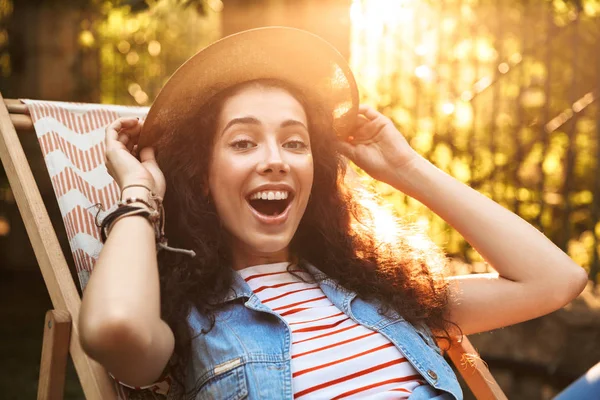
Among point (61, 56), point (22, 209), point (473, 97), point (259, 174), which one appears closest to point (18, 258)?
point (61, 56)

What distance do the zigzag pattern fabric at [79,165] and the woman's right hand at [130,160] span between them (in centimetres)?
30

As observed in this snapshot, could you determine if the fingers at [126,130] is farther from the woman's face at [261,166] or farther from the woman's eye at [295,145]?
the woman's eye at [295,145]

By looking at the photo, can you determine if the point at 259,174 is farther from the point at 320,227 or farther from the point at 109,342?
the point at 109,342

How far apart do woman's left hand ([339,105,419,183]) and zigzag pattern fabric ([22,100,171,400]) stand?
0.82 m

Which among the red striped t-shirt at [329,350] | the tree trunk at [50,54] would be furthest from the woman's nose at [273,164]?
the tree trunk at [50,54]

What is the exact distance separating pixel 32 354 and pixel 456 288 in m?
3.42

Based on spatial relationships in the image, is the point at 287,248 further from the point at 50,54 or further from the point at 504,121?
the point at 50,54

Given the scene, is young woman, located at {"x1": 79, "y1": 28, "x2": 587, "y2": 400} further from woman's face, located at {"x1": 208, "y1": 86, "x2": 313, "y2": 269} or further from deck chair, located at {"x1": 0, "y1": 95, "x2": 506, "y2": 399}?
deck chair, located at {"x1": 0, "y1": 95, "x2": 506, "y2": 399}

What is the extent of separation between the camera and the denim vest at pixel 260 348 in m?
1.83

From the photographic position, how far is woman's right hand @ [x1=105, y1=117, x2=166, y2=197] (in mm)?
1940

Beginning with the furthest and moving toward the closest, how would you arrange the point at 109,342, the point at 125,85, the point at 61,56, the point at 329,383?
the point at 125,85, the point at 61,56, the point at 329,383, the point at 109,342

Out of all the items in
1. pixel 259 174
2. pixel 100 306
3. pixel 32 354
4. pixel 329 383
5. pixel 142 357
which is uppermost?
pixel 259 174

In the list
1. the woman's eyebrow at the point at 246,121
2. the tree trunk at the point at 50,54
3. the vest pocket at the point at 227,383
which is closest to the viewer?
the vest pocket at the point at 227,383

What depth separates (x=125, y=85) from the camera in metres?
6.96
